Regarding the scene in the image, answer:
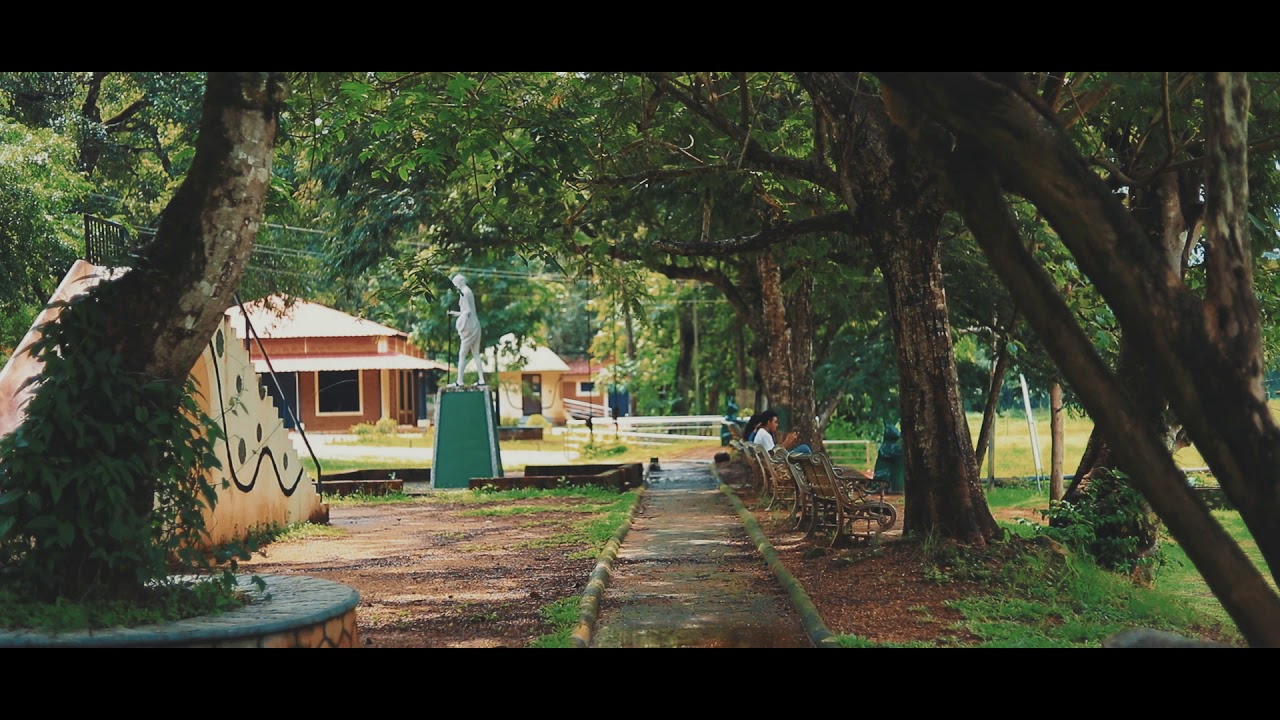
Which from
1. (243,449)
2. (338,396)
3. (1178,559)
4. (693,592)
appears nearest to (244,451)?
(243,449)

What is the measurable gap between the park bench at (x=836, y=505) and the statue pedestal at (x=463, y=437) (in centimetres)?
1113

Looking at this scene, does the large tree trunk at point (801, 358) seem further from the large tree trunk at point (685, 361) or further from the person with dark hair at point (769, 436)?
the large tree trunk at point (685, 361)

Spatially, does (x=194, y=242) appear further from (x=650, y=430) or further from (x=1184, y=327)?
(x=650, y=430)

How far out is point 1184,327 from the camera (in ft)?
22.0

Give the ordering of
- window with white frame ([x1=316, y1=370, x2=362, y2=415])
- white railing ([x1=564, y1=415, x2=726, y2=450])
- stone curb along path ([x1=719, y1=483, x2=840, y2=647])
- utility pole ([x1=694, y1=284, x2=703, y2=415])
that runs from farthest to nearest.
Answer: window with white frame ([x1=316, y1=370, x2=362, y2=415]) → utility pole ([x1=694, y1=284, x2=703, y2=415]) → white railing ([x1=564, y1=415, x2=726, y2=450]) → stone curb along path ([x1=719, y1=483, x2=840, y2=647])

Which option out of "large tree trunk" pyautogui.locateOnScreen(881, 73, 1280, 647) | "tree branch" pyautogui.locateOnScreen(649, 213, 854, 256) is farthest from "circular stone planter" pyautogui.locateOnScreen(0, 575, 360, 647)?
"tree branch" pyautogui.locateOnScreen(649, 213, 854, 256)

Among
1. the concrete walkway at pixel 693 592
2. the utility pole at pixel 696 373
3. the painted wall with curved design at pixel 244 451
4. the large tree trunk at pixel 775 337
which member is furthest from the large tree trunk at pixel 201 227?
the utility pole at pixel 696 373

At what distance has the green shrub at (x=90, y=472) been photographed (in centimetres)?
718

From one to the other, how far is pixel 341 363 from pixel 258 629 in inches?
1452

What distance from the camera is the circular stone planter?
6.64 metres

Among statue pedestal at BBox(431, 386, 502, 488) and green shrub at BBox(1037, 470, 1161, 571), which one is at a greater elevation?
statue pedestal at BBox(431, 386, 502, 488)

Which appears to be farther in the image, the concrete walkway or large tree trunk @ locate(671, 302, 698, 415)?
large tree trunk @ locate(671, 302, 698, 415)

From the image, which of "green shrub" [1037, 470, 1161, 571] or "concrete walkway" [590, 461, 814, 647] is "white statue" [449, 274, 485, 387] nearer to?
"concrete walkway" [590, 461, 814, 647]

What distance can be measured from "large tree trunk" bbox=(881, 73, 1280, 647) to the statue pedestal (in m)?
19.3
